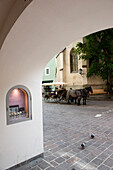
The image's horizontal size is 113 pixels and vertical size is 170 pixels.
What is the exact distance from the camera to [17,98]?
276 centimetres

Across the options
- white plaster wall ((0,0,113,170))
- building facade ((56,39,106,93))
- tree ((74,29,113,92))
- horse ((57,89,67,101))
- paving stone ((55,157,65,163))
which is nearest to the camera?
white plaster wall ((0,0,113,170))

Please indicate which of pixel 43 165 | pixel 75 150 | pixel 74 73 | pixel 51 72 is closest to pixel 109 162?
pixel 75 150

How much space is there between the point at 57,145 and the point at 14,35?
304cm

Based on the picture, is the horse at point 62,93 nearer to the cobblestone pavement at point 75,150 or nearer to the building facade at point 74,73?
the building facade at point 74,73

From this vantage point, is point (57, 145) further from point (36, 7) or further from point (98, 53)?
point (98, 53)

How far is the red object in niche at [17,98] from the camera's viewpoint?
2640mm

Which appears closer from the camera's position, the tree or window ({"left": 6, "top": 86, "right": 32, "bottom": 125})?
window ({"left": 6, "top": 86, "right": 32, "bottom": 125})

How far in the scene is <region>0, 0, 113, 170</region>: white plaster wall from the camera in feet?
5.33

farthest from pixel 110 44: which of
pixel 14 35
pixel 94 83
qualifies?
pixel 14 35

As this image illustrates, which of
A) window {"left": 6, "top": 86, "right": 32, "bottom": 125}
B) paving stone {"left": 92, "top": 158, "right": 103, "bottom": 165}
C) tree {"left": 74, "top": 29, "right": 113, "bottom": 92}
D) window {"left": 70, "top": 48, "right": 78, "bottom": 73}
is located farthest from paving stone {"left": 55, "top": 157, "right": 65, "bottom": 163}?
window {"left": 70, "top": 48, "right": 78, "bottom": 73}

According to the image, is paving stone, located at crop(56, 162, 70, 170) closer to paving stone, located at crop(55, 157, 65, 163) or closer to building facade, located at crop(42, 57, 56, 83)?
paving stone, located at crop(55, 157, 65, 163)

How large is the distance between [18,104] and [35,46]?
4.35 feet

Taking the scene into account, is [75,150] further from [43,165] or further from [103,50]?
[103,50]

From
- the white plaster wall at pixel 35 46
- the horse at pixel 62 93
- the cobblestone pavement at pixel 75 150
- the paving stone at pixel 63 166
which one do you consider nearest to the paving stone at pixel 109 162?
the cobblestone pavement at pixel 75 150
